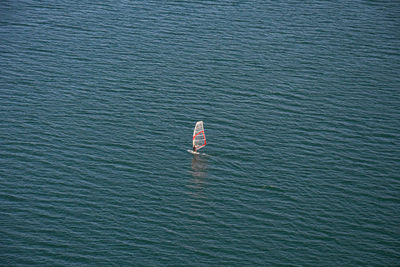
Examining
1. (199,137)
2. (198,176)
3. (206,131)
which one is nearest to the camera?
(198,176)

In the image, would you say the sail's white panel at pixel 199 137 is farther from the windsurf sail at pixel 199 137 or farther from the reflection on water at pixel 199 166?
the reflection on water at pixel 199 166

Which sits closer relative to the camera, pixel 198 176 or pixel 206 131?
pixel 198 176

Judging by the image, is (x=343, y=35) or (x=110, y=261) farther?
(x=343, y=35)

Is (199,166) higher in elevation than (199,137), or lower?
lower

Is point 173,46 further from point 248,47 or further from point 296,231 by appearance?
point 296,231

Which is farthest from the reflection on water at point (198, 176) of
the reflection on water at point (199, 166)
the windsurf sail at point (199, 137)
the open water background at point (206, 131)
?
the windsurf sail at point (199, 137)

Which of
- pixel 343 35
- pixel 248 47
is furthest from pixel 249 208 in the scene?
pixel 343 35

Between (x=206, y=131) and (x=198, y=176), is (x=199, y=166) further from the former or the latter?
(x=206, y=131)

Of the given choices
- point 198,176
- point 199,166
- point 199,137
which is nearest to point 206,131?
point 199,137
